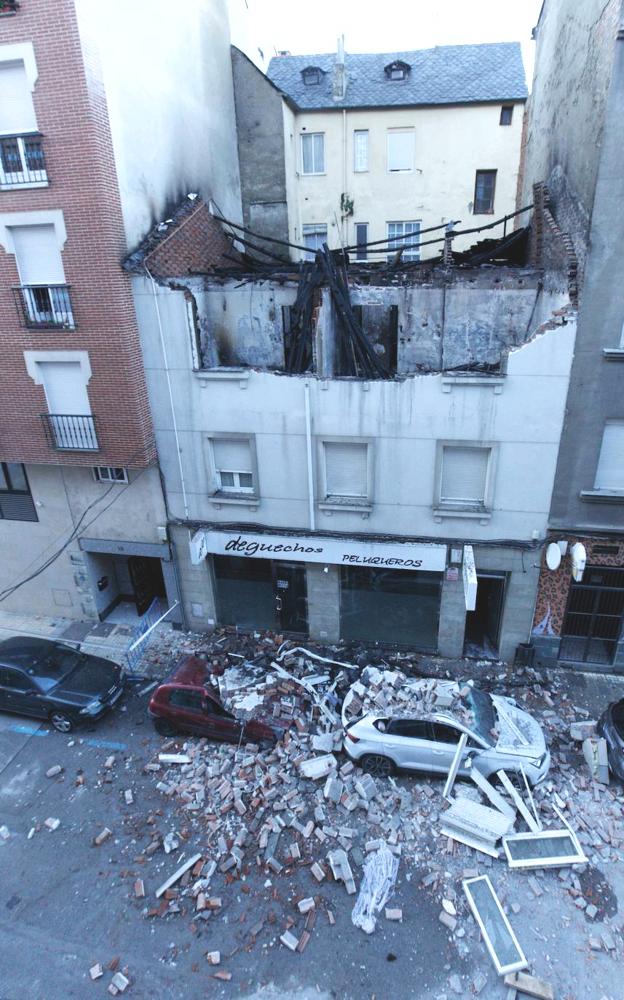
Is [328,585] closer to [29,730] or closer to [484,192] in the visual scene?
[29,730]

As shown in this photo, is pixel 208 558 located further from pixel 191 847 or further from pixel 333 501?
pixel 191 847

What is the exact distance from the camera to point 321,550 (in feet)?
47.3

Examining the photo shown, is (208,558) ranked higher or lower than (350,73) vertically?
lower

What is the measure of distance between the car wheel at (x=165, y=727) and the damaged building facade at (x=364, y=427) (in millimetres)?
4075

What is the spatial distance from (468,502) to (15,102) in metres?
13.4

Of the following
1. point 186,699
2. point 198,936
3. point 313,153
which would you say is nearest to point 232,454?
point 186,699

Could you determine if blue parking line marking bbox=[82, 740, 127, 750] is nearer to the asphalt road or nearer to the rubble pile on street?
the rubble pile on street

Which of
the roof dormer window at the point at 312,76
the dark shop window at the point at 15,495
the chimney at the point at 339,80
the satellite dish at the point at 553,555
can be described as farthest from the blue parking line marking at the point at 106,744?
the roof dormer window at the point at 312,76

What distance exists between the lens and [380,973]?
8.29 metres

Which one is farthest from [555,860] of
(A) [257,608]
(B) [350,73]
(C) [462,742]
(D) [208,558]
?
(B) [350,73]

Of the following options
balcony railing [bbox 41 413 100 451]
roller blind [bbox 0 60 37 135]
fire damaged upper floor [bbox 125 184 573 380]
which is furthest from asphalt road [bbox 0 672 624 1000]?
→ roller blind [bbox 0 60 37 135]

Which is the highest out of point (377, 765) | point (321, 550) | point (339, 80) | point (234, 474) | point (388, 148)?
point (339, 80)

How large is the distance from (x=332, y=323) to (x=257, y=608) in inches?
327

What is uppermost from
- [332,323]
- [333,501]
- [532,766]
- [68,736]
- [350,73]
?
[350,73]
